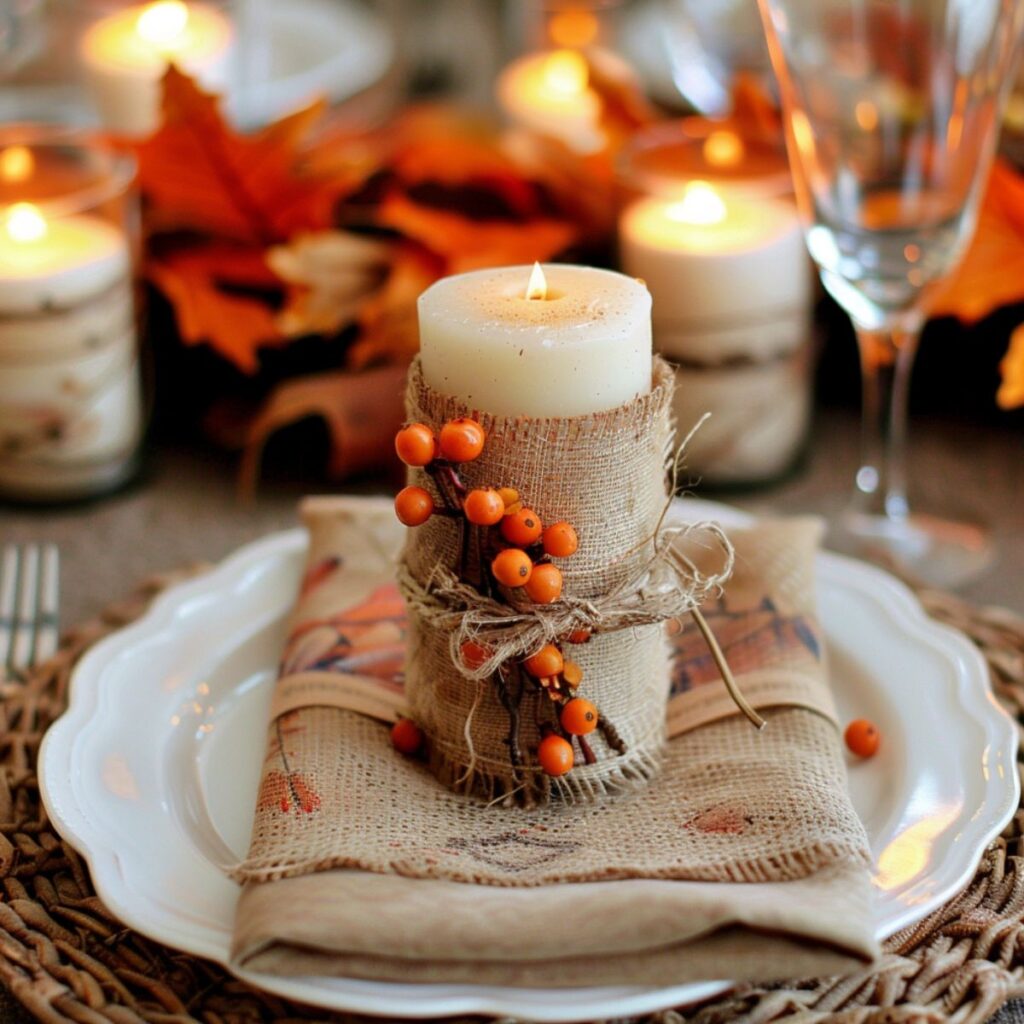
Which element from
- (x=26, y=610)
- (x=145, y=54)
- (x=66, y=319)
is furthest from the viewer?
(x=145, y=54)

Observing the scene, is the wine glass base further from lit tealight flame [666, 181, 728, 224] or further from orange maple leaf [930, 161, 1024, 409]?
lit tealight flame [666, 181, 728, 224]

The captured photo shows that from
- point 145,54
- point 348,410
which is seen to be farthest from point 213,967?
point 145,54

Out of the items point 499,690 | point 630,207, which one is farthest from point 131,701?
point 630,207

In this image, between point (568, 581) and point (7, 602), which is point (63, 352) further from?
point (568, 581)

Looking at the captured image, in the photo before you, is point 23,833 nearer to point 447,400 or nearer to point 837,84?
point 447,400

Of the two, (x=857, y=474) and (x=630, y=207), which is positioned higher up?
(x=630, y=207)

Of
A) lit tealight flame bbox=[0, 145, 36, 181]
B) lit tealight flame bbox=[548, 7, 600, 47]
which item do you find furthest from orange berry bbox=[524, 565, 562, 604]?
lit tealight flame bbox=[548, 7, 600, 47]
